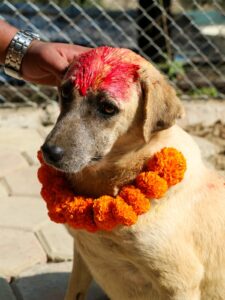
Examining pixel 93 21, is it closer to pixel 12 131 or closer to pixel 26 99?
pixel 26 99

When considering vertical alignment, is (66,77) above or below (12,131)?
above

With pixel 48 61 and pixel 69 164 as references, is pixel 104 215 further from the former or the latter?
pixel 48 61

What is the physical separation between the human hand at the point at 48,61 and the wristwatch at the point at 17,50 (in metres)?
0.03

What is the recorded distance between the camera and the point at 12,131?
16.6ft

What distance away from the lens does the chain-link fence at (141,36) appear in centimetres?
568

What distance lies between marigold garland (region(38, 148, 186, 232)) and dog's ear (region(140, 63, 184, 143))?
0.13 metres

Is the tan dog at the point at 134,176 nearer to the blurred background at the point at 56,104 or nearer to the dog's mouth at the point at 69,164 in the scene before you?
the dog's mouth at the point at 69,164

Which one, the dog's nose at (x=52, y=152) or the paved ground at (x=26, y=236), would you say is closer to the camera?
the dog's nose at (x=52, y=152)

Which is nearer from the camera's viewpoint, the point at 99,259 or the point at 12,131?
the point at 99,259

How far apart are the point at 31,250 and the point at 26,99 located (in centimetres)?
219

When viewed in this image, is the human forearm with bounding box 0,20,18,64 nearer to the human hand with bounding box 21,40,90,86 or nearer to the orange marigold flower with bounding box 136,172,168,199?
the human hand with bounding box 21,40,90,86

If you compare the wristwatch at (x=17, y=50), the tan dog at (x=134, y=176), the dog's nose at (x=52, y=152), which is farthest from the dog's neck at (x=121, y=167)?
the wristwatch at (x=17, y=50)

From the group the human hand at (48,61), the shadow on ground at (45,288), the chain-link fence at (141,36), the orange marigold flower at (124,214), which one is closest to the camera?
the orange marigold flower at (124,214)

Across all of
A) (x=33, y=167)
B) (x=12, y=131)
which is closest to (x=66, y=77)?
(x=33, y=167)
